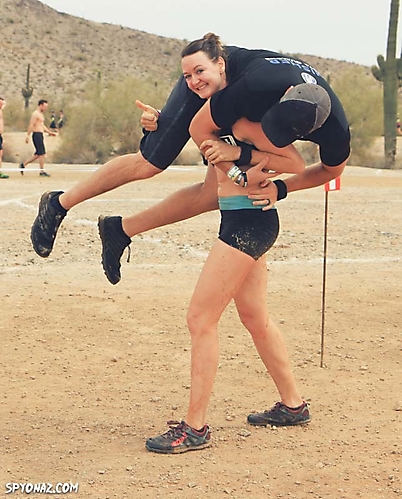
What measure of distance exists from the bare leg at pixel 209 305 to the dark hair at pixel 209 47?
89cm

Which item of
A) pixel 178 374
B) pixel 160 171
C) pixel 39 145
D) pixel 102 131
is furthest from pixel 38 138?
pixel 160 171

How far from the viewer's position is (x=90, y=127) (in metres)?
29.3

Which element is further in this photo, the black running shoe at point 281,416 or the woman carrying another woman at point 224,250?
the black running shoe at point 281,416

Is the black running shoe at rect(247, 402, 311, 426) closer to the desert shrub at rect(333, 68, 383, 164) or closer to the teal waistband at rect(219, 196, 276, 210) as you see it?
the teal waistband at rect(219, 196, 276, 210)

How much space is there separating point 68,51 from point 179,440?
250 feet

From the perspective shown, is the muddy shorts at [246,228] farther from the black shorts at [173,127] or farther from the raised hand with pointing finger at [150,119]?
the raised hand with pointing finger at [150,119]

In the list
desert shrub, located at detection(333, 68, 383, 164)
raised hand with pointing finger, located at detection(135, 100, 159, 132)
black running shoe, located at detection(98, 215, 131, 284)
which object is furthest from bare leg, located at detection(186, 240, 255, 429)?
desert shrub, located at detection(333, 68, 383, 164)

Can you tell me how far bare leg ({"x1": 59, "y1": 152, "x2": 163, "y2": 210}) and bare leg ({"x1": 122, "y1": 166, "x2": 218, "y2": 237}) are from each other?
0.21 m

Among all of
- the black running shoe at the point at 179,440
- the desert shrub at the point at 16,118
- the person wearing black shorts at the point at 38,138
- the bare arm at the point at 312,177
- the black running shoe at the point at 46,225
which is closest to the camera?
the black running shoe at the point at 179,440

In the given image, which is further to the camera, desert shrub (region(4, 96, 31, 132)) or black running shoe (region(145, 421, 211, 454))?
desert shrub (region(4, 96, 31, 132))

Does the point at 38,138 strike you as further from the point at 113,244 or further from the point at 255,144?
the point at 255,144

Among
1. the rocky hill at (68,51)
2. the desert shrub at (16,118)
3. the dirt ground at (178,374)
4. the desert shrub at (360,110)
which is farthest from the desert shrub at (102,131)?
the rocky hill at (68,51)

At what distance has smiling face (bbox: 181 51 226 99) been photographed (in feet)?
14.6

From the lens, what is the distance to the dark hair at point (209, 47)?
176 inches
